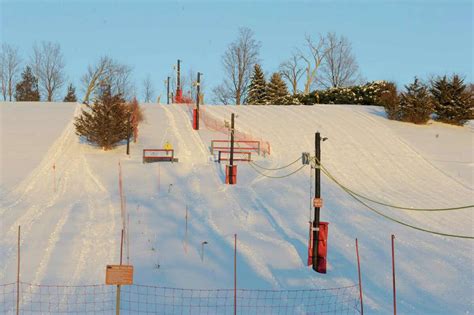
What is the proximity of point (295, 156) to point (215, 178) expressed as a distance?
631 centimetres

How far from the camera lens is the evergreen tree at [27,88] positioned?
67.4 metres

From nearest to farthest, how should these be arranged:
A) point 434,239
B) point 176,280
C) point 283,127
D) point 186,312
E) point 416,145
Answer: point 186,312
point 176,280
point 434,239
point 416,145
point 283,127

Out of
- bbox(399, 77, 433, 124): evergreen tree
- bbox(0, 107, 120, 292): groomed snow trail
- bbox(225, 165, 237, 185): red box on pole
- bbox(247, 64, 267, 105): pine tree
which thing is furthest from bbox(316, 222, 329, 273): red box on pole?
bbox(247, 64, 267, 105): pine tree

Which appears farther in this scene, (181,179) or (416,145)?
(416,145)

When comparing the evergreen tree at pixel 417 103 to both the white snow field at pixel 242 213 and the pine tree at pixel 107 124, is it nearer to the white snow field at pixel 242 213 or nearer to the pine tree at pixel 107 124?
the white snow field at pixel 242 213

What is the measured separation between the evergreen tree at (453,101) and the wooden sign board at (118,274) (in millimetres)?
31674

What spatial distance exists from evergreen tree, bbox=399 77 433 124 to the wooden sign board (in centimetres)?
2985

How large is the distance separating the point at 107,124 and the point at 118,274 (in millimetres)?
19126

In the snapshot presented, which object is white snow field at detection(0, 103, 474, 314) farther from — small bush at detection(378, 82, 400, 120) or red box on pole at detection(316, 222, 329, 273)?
small bush at detection(378, 82, 400, 120)

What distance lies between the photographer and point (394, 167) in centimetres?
2373

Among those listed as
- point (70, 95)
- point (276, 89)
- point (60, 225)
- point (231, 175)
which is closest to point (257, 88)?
point (276, 89)

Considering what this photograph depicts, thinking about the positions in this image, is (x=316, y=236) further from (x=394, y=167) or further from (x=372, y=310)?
(x=394, y=167)

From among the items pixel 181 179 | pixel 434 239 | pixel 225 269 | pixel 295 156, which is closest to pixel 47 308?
pixel 225 269

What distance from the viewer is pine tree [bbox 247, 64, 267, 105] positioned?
197 ft
